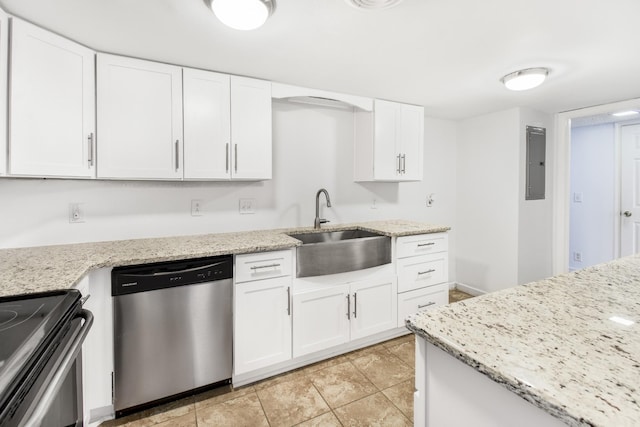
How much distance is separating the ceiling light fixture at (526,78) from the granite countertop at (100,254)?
1.38m

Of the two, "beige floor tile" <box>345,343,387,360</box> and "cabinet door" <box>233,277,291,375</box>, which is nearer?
"cabinet door" <box>233,277,291,375</box>

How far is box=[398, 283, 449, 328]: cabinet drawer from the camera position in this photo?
8.22ft

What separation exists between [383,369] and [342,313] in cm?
48

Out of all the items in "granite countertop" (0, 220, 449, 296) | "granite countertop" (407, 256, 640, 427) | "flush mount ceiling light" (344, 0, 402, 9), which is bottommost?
"granite countertop" (407, 256, 640, 427)

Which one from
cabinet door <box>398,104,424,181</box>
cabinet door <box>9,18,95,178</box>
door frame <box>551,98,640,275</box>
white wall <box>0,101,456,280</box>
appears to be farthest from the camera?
door frame <box>551,98,640,275</box>

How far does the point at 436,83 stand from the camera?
7.97 feet

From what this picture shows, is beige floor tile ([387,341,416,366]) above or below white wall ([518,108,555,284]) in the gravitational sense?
below

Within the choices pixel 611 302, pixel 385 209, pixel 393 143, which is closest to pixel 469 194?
pixel 385 209

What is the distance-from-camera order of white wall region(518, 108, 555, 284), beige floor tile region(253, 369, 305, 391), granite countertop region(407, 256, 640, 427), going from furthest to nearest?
white wall region(518, 108, 555, 284), beige floor tile region(253, 369, 305, 391), granite countertop region(407, 256, 640, 427)

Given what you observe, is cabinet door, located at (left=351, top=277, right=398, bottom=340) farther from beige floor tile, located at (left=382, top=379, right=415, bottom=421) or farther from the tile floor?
beige floor tile, located at (left=382, top=379, right=415, bottom=421)

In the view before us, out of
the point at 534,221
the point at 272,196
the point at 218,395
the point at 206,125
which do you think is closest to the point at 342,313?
the point at 218,395

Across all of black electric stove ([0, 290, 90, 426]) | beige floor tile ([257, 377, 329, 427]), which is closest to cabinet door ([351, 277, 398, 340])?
beige floor tile ([257, 377, 329, 427])

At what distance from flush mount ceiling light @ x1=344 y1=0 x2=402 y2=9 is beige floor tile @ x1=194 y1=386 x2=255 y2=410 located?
2245 mm

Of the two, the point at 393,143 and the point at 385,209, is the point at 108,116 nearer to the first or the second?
the point at 393,143
